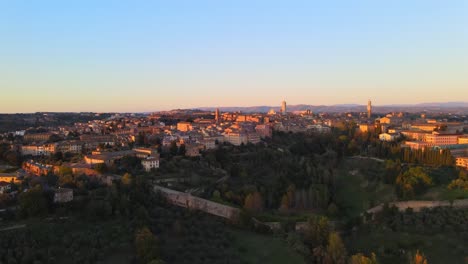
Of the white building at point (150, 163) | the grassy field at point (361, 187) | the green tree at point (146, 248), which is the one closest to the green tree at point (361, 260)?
the green tree at point (146, 248)

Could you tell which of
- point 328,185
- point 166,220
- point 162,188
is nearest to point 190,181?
point 162,188

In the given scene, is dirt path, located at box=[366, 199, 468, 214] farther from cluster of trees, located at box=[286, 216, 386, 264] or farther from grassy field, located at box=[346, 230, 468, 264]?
cluster of trees, located at box=[286, 216, 386, 264]

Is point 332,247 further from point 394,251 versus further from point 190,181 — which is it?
point 190,181

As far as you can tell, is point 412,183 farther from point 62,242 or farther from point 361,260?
point 62,242

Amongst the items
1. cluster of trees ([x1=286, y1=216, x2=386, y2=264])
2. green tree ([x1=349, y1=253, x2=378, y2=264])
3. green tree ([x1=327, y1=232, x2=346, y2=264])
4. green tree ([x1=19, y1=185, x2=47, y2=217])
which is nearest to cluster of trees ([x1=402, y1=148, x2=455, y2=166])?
cluster of trees ([x1=286, y1=216, x2=386, y2=264])

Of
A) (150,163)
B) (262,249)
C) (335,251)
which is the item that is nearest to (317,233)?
(335,251)
